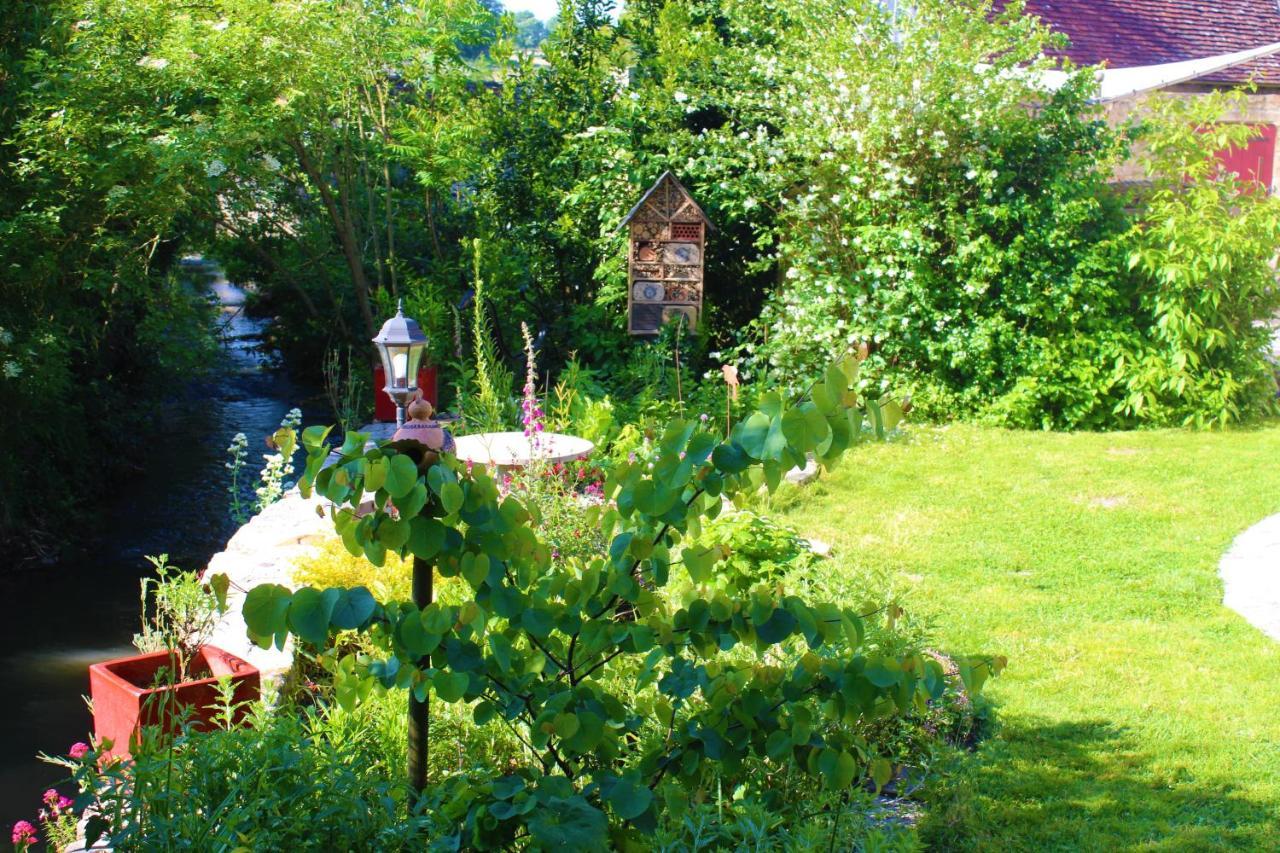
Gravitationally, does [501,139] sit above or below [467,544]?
above

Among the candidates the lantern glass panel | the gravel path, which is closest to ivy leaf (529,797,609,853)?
the lantern glass panel

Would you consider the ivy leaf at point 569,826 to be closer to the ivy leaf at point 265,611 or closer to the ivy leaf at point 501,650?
the ivy leaf at point 501,650

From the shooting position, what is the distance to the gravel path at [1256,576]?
5121mm

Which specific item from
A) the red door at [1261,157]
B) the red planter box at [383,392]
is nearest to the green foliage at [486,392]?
the red planter box at [383,392]

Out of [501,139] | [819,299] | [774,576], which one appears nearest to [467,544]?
[774,576]

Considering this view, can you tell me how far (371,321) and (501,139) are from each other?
6.30ft

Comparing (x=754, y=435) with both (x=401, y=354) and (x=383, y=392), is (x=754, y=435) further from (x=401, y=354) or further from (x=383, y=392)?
(x=383, y=392)

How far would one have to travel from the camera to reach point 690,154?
9562mm

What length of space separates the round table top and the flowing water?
2.20 metres

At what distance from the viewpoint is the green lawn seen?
136 inches

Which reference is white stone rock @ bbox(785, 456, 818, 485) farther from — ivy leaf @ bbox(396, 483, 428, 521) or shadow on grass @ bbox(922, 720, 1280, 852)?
ivy leaf @ bbox(396, 483, 428, 521)

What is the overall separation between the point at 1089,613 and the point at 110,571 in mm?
6069

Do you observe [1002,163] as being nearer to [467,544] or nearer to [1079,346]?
[1079,346]

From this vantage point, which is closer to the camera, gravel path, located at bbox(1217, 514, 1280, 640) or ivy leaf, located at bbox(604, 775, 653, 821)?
ivy leaf, located at bbox(604, 775, 653, 821)
